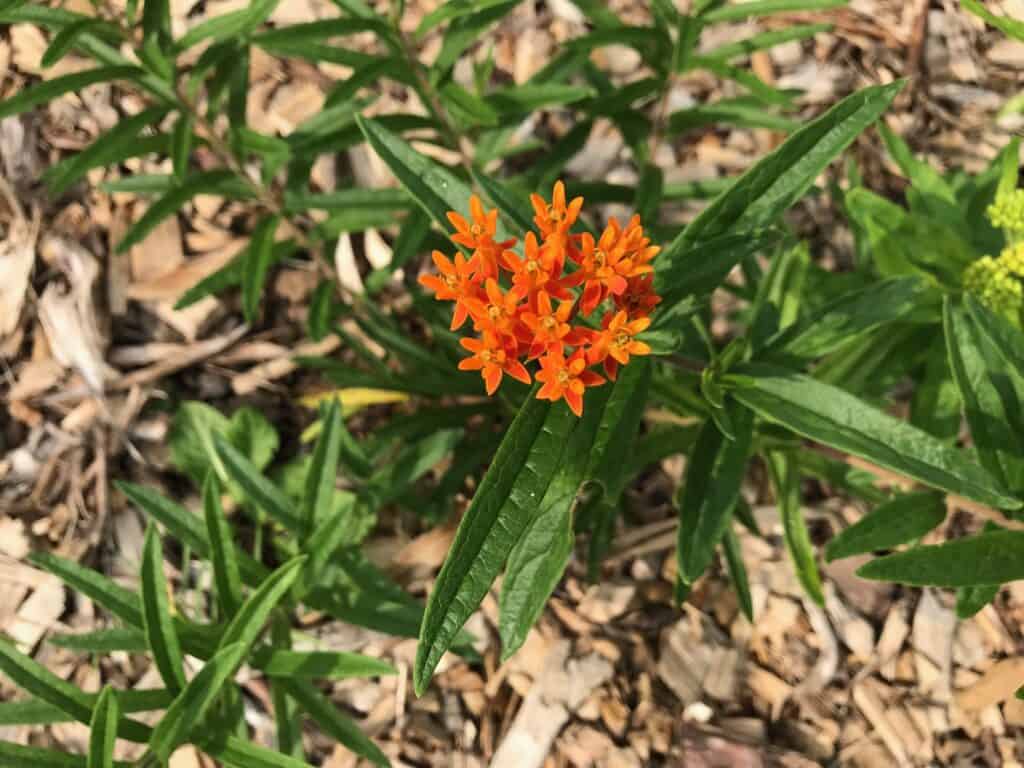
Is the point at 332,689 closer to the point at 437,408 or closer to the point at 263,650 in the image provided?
the point at 263,650

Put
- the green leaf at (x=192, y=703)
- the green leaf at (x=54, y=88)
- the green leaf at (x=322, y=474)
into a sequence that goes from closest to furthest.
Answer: the green leaf at (x=192, y=703), the green leaf at (x=54, y=88), the green leaf at (x=322, y=474)

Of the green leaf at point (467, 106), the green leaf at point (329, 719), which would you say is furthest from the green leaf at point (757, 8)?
the green leaf at point (329, 719)

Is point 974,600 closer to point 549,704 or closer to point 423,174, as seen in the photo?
point 549,704

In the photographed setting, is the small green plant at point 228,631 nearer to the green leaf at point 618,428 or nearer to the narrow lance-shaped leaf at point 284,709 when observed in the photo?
the narrow lance-shaped leaf at point 284,709

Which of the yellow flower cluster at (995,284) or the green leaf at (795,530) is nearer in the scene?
the yellow flower cluster at (995,284)

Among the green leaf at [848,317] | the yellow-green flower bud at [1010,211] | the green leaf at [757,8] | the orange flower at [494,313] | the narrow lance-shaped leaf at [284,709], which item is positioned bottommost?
the narrow lance-shaped leaf at [284,709]

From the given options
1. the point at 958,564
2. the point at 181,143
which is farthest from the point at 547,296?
the point at 181,143
